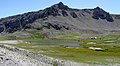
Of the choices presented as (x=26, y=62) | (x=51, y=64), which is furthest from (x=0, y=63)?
(x=51, y=64)

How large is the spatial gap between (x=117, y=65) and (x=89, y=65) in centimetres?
709

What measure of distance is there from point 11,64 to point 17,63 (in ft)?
4.43

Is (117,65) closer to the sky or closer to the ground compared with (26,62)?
closer to the ground

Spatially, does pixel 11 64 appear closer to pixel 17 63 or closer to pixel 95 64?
pixel 17 63

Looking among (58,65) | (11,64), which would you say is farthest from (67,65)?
(11,64)

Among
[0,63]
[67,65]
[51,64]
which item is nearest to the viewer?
[0,63]

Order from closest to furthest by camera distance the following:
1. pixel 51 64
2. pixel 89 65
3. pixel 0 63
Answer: pixel 0 63, pixel 51 64, pixel 89 65

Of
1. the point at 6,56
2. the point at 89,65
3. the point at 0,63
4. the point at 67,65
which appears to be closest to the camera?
the point at 0,63

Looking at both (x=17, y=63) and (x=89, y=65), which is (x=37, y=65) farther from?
(x=89, y=65)

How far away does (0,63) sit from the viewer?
41.2 meters

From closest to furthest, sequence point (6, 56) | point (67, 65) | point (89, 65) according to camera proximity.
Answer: point (6, 56) < point (67, 65) < point (89, 65)

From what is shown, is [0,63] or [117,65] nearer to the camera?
[0,63]

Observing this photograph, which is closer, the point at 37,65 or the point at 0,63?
the point at 0,63

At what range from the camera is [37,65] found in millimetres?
46750
